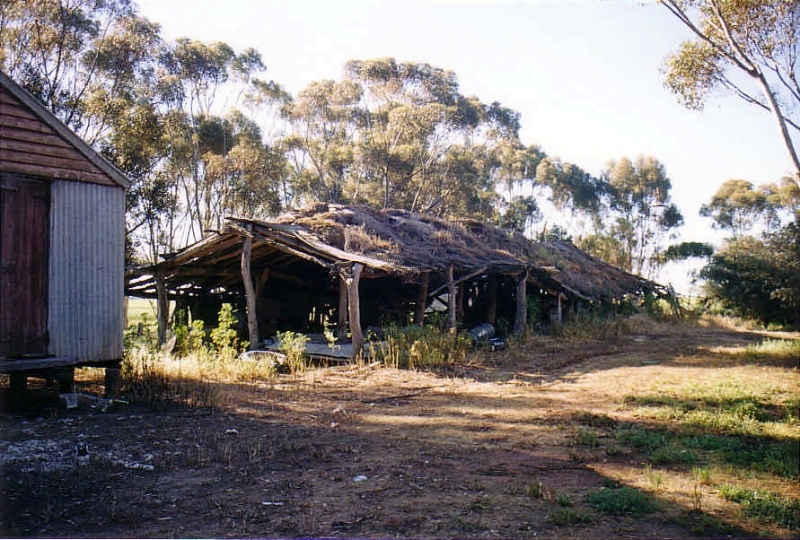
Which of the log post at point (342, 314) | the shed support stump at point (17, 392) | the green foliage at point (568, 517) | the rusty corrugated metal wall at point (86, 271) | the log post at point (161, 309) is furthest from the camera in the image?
the log post at point (161, 309)

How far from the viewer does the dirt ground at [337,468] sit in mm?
4699

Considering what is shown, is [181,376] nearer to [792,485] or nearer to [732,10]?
[792,485]

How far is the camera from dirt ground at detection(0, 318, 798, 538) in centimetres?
470

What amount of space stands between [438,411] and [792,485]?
4587 mm

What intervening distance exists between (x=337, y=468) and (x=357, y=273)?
7.25m

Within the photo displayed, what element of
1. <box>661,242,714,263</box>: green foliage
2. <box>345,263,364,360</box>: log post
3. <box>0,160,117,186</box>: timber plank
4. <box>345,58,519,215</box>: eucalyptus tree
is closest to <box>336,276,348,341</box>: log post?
<box>345,263,364,360</box>: log post

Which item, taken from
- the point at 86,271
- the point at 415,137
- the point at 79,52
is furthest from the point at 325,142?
the point at 86,271

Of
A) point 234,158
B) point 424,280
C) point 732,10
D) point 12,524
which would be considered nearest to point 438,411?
point 12,524

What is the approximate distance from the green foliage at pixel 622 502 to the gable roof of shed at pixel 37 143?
7.94 meters

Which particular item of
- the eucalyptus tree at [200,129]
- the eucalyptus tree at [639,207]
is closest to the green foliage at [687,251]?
the eucalyptus tree at [639,207]

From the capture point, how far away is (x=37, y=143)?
8.88 metres

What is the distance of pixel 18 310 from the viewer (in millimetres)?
8672

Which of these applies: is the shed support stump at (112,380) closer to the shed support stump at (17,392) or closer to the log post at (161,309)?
the shed support stump at (17,392)

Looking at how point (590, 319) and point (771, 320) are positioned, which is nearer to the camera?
point (590, 319)
